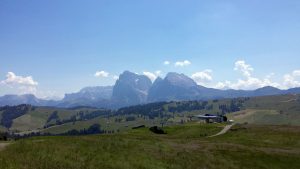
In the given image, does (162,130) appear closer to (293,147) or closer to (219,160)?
(293,147)

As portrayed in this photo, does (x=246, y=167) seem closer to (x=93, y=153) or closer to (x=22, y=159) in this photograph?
(x=93, y=153)

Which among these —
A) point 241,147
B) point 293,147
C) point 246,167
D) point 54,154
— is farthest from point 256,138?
point 54,154

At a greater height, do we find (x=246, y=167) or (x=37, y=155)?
(x=37, y=155)

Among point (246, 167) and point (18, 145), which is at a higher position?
point (18, 145)

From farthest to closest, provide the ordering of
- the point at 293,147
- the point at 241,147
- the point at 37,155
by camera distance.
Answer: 1. the point at 293,147
2. the point at 241,147
3. the point at 37,155

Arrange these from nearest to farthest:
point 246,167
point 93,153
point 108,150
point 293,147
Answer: point 93,153 → point 108,150 → point 246,167 → point 293,147

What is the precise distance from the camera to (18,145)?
162ft

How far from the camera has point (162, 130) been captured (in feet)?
385

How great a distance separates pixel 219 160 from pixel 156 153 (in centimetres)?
1155

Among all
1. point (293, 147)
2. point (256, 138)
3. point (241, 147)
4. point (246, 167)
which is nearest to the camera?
point (246, 167)

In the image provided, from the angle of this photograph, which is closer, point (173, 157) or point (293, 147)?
point (173, 157)

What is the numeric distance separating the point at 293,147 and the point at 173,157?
36.4 meters

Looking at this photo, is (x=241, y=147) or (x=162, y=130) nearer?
(x=241, y=147)

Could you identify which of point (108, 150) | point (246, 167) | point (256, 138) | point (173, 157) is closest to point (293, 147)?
point (256, 138)
